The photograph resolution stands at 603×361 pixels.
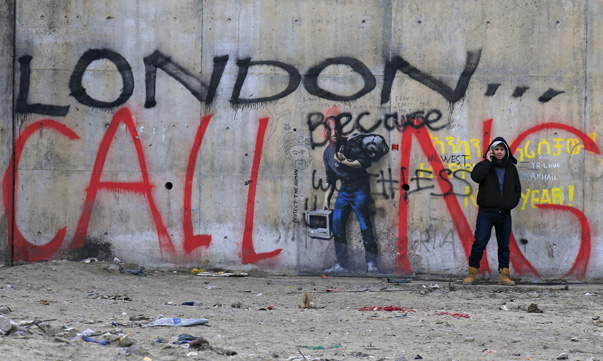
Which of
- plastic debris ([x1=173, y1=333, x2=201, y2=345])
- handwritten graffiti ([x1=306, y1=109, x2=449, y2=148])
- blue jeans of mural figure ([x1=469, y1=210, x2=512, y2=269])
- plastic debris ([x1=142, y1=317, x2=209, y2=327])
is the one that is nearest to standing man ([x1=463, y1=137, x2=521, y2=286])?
blue jeans of mural figure ([x1=469, y1=210, x2=512, y2=269])

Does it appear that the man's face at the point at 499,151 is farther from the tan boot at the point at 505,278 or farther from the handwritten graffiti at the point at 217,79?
the tan boot at the point at 505,278

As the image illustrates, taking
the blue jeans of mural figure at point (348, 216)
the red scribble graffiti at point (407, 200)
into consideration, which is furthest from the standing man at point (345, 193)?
the red scribble graffiti at point (407, 200)

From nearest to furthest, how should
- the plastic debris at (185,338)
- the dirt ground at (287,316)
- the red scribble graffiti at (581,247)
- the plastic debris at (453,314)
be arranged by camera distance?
the dirt ground at (287,316) → the plastic debris at (185,338) → the plastic debris at (453,314) → the red scribble graffiti at (581,247)

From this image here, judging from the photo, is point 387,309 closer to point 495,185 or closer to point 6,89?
point 495,185

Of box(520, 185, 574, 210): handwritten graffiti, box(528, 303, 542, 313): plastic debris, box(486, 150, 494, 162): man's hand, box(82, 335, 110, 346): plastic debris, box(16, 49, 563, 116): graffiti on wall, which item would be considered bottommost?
box(528, 303, 542, 313): plastic debris

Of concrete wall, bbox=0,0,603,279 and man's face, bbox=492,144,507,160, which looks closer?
man's face, bbox=492,144,507,160

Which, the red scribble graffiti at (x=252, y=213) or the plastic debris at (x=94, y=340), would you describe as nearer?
the plastic debris at (x=94, y=340)

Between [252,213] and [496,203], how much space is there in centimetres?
255

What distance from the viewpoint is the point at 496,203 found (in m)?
8.29

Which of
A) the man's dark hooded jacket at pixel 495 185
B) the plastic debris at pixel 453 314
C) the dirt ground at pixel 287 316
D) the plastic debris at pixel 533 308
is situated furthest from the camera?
the man's dark hooded jacket at pixel 495 185

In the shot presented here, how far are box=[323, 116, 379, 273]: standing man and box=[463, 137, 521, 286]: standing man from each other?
3.60 ft

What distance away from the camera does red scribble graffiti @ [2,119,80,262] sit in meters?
8.72

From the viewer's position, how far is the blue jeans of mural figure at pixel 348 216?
28.5 feet

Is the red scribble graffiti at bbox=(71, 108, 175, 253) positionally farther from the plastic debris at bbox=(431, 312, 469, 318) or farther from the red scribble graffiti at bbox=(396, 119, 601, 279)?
the plastic debris at bbox=(431, 312, 469, 318)
